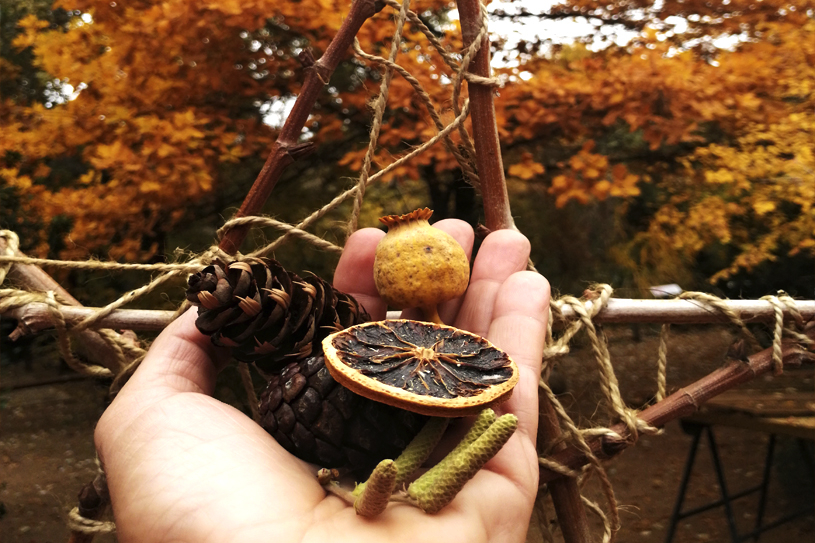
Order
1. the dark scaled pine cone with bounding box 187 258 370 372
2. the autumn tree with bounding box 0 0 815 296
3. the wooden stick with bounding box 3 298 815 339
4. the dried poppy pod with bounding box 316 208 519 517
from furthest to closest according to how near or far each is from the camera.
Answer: the autumn tree with bounding box 0 0 815 296, the wooden stick with bounding box 3 298 815 339, the dark scaled pine cone with bounding box 187 258 370 372, the dried poppy pod with bounding box 316 208 519 517

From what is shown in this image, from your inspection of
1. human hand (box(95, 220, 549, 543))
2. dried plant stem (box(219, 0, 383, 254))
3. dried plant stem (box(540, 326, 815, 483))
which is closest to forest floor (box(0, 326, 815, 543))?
dried plant stem (box(540, 326, 815, 483))

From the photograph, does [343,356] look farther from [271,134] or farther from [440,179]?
[440,179]

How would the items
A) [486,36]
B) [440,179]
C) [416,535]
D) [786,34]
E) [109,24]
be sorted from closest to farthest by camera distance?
[416,535]
[486,36]
[109,24]
[786,34]
[440,179]

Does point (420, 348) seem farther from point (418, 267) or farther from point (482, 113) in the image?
point (482, 113)

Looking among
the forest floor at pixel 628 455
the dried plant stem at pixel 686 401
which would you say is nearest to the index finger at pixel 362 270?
the dried plant stem at pixel 686 401

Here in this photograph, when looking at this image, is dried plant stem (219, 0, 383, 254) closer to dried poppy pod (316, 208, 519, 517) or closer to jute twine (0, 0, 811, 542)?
jute twine (0, 0, 811, 542)

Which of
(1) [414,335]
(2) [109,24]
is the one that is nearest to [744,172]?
(1) [414,335]

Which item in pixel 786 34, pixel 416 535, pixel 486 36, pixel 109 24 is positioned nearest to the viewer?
pixel 416 535

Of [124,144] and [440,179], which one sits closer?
[124,144]
